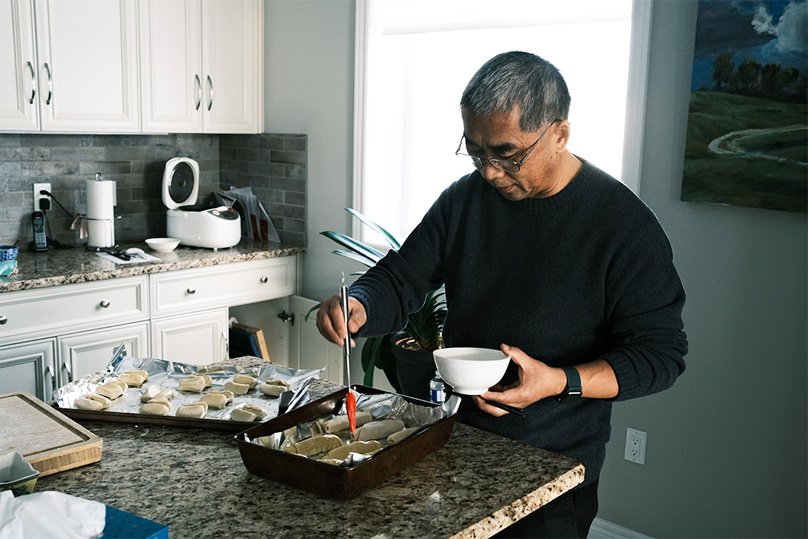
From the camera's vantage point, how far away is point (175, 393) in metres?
1.70

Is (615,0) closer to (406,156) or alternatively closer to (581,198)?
(406,156)

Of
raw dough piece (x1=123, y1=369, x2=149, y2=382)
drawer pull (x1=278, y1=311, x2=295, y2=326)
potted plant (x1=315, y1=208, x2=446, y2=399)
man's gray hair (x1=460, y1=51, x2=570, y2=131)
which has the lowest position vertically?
drawer pull (x1=278, y1=311, x2=295, y2=326)

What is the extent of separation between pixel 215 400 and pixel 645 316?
89cm

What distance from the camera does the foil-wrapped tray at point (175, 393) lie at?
5.09 ft

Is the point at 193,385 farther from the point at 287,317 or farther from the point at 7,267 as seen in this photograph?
the point at 287,317

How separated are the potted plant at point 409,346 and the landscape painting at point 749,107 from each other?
3.33 ft

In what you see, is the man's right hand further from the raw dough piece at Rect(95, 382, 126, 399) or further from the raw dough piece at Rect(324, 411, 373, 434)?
the raw dough piece at Rect(95, 382, 126, 399)

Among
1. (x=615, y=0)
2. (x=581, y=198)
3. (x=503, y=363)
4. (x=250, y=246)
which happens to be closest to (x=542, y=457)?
(x=503, y=363)

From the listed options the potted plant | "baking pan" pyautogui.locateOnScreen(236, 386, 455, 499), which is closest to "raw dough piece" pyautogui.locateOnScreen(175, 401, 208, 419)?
"baking pan" pyautogui.locateOnScreen(236, 386, 455, 499)

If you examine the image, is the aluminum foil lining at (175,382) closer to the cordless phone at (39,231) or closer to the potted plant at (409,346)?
the potted plant at (409,346)

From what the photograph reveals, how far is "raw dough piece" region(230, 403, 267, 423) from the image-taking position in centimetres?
154

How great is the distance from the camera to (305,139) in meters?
3.75

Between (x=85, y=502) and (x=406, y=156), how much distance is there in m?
2.62

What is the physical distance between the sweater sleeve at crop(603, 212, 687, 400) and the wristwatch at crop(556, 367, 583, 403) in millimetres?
82
